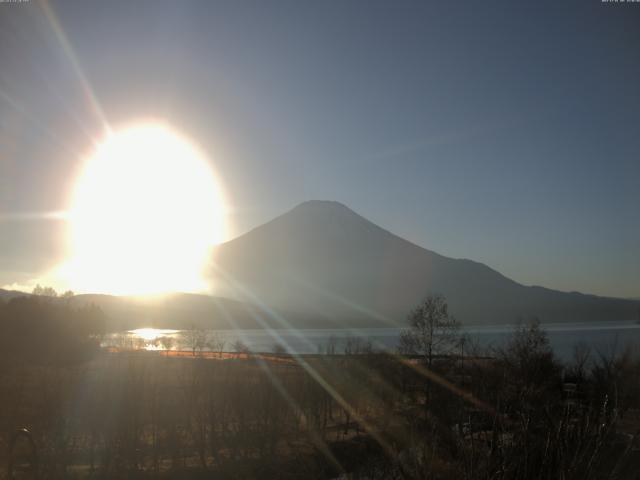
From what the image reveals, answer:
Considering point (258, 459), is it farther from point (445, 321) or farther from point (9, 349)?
point (9, 349)

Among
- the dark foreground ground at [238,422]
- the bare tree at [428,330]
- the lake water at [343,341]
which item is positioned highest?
the bare tree at [428,330]

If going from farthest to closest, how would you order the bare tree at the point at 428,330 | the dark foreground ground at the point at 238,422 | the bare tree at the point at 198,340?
the bare tree at the point at 198,340
the bare tree at the point at 428,330
the dark foreground ground at the point at 238,422

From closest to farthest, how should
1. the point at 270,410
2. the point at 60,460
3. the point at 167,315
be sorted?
the point at 60,460, the point at 270,410, the point at 167,315

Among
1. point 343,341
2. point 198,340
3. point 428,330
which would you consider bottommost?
point 343,341

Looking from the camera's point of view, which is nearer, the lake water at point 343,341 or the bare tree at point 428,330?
the bare tree at point 428,330

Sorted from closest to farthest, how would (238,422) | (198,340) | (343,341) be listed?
(238,422) < (198,340) < (343,341)

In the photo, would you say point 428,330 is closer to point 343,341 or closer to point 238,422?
point 238,422

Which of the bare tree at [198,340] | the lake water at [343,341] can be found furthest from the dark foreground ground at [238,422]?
the bare tree at [198,340]

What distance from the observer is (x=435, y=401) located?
108 ft

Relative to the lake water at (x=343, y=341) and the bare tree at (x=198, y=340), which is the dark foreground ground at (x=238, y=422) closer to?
the lake water at (x=343, y=341)

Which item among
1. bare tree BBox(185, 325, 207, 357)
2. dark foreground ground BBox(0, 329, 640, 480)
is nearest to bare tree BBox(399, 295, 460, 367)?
dark foreground ground BBox(0, 329, 640, 480)

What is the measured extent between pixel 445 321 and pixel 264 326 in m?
153

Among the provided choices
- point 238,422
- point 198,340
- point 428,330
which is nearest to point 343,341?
point 198,340

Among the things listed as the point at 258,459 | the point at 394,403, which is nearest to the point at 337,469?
the point at 258,459
